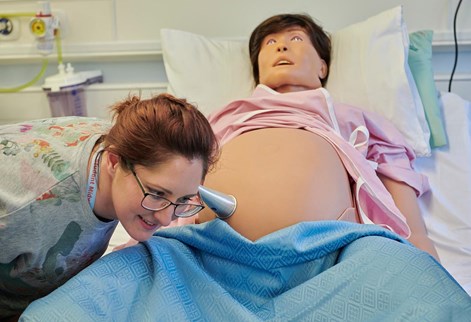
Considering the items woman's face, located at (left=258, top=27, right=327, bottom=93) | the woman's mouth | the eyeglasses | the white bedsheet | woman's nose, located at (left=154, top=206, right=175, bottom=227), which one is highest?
woman's face, located at (left=258, top=27, right=327, bottom=93)

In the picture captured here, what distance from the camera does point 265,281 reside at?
107 cm

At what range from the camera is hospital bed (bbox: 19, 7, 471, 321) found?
920 mm

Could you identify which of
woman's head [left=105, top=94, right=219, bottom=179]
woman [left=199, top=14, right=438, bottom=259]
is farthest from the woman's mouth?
woman [left=199, top=14, right=438, bottom=259]

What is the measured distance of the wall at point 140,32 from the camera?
1.98 meters

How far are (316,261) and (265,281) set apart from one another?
0.11 m

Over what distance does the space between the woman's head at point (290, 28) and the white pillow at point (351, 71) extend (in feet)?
0.12

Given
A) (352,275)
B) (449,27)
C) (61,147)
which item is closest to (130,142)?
(61,147)

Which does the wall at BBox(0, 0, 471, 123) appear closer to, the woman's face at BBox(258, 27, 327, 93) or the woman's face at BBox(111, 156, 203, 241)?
the woman's face at BBox(258, 27, 327, 93)

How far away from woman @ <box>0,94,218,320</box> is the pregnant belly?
Answer: 1.07ft

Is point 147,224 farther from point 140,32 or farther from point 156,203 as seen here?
point 140,32

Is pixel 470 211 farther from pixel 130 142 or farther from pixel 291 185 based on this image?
pixel 130 142

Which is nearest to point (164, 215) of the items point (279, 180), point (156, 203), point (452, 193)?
point (156, 203)

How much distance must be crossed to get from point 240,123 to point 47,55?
99cm

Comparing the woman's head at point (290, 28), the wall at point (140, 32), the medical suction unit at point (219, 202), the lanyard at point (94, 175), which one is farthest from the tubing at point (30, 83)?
the lanyard at point (94, 175)
